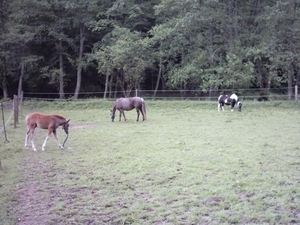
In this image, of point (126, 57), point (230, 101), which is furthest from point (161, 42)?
point (230, 101)

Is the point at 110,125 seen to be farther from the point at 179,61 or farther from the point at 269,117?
the point at 179,61

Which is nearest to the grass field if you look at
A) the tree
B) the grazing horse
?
the grazing horse

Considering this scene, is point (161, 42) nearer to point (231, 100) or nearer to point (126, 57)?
point (126, 57)

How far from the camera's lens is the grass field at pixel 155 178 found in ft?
16.4

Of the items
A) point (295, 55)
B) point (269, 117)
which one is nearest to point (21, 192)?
point (269, 117)

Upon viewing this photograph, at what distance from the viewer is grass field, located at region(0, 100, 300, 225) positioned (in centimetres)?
499

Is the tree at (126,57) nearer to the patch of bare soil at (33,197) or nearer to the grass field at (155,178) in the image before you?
the grass field at (155,178)

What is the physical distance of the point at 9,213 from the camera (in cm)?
514

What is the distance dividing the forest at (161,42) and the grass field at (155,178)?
38.9 feet

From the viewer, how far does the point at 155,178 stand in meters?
6.66

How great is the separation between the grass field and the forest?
11863mm

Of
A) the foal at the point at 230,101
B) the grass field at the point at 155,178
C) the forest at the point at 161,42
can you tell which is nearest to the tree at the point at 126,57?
the forest at the point at 161,42

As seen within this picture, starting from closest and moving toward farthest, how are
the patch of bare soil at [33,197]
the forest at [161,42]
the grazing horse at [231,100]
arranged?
1. the patch of bare soil at [33,197]
2. the grazing horse at [231,100]
3. the forest at [161,42]

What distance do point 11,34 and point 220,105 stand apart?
15037 millimetres
